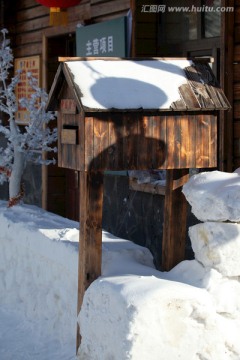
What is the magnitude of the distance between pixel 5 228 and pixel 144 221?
62.9 inches

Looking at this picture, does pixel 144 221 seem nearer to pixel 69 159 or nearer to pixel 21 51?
pixel 69 159

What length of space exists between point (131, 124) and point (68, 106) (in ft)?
1.69

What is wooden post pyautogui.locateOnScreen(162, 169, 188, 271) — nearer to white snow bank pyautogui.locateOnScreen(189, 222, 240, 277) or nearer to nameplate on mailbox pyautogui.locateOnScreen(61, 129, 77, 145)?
white snow bank pyautogui.locateOnScreen(189, 222, 240, 277)

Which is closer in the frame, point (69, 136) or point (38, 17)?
point (69, 136)

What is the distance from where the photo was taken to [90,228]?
5.52 meters

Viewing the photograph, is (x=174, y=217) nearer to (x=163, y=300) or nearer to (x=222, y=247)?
(x=222, y=247)

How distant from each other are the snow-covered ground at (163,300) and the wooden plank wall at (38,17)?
3687mm

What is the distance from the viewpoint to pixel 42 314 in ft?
22.2

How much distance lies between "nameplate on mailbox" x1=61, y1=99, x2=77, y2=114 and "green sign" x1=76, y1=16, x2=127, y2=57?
9.30 feet

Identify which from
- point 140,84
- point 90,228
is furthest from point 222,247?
point 140,84

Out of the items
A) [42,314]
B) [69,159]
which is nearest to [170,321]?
[69,159]

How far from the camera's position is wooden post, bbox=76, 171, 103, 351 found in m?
5.46

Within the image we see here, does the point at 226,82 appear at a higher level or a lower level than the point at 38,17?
lower

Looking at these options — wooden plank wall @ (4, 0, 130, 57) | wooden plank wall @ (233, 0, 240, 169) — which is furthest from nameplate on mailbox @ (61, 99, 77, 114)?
wooden plank wall @ (4, 0, 130, 57)
